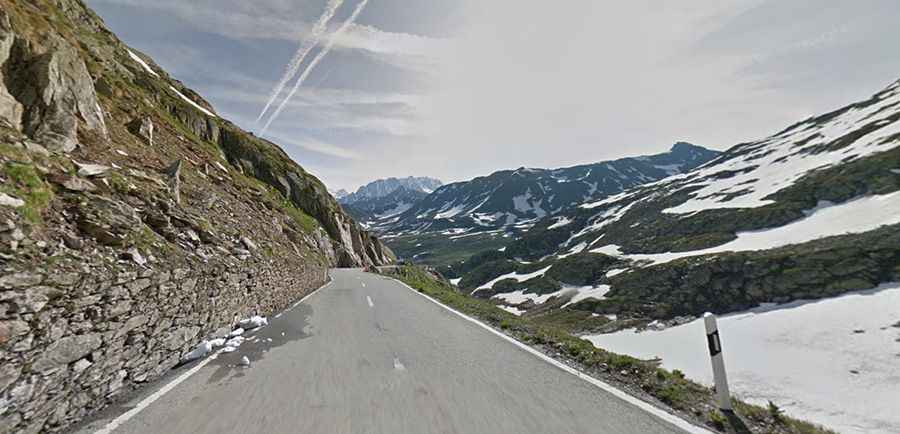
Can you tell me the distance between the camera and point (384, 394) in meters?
5.08

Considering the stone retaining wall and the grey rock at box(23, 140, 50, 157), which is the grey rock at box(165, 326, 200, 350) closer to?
the stone retaining wall

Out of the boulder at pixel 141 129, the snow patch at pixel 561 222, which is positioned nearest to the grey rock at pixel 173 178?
the boulder at pixel 141 129

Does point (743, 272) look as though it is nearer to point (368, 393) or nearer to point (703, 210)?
point (703, 210)

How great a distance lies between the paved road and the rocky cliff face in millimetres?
746

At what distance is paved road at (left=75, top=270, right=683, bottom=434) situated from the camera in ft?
13.5

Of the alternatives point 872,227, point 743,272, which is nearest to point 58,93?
point 743,272

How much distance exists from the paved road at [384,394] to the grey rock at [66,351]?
2.62 feet

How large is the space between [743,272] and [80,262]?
70387mm

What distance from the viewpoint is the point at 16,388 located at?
10.9ft

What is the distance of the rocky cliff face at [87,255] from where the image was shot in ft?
12.2

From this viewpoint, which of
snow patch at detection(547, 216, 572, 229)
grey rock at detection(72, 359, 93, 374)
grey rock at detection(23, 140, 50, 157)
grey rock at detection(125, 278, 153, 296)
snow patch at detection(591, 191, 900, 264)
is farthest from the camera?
snow patch at detection(547, 216, 572, 229)

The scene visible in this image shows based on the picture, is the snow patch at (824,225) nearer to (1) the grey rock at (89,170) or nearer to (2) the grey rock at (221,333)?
(2) the grey rock at (221,333)

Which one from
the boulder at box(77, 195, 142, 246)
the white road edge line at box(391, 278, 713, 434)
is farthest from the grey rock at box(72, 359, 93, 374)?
the white road edge line at box(391, 278, 713, 434)

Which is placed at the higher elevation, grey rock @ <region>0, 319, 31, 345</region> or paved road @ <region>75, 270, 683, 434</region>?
grey rock @ <region>0, 319, 31, 345</region>
